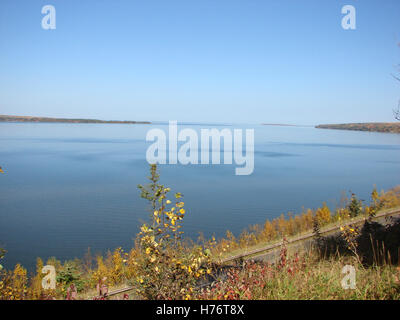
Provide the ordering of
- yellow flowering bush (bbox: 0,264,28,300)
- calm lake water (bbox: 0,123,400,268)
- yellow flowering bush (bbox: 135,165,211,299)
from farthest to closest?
calm lake water (bbox: 0,123,400,268), yellow flowering bush (bbox: 0,264,28,300), yellow flowering bush (bbox: 135,165,211,299)

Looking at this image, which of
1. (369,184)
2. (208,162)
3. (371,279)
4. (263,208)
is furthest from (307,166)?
(371,279)

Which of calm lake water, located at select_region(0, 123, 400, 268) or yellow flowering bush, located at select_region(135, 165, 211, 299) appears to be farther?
calm lake water, located at select_region(0, 123, 400, 268)

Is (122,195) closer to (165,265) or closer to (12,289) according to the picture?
(12,289)

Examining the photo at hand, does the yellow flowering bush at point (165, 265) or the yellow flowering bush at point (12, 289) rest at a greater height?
the yellow flowering bush at point (165, 265)

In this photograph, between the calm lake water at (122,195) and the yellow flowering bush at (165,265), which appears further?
the calm lake water at (122,195)

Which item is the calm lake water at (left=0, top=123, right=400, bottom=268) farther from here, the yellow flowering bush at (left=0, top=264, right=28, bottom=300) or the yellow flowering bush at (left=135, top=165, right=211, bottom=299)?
the yellow flowering bush at (left=135, top=165, right=211, bottom=299)

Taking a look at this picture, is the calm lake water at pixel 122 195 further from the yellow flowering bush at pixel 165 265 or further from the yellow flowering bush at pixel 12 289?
the yellow flowering bush at pixel 165 265

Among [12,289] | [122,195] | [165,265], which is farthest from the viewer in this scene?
[122,195]

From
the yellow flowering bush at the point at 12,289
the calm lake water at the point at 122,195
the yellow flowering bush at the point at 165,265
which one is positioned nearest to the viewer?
the yellow flowering bush at the point at 165,265

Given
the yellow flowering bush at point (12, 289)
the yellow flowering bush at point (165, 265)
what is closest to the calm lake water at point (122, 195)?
the yellow flowering bush at point (12, 289)

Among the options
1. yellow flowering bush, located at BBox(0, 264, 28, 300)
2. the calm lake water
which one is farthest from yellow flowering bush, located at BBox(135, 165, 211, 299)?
the calm lake water

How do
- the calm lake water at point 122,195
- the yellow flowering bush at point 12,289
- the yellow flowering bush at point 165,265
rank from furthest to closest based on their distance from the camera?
the calm lake water at point 122,195 < the yellow flowering bush at point 12,289 < the yellow flowering bush at point 165,265

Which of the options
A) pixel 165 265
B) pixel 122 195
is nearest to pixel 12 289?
pixel 165 265
